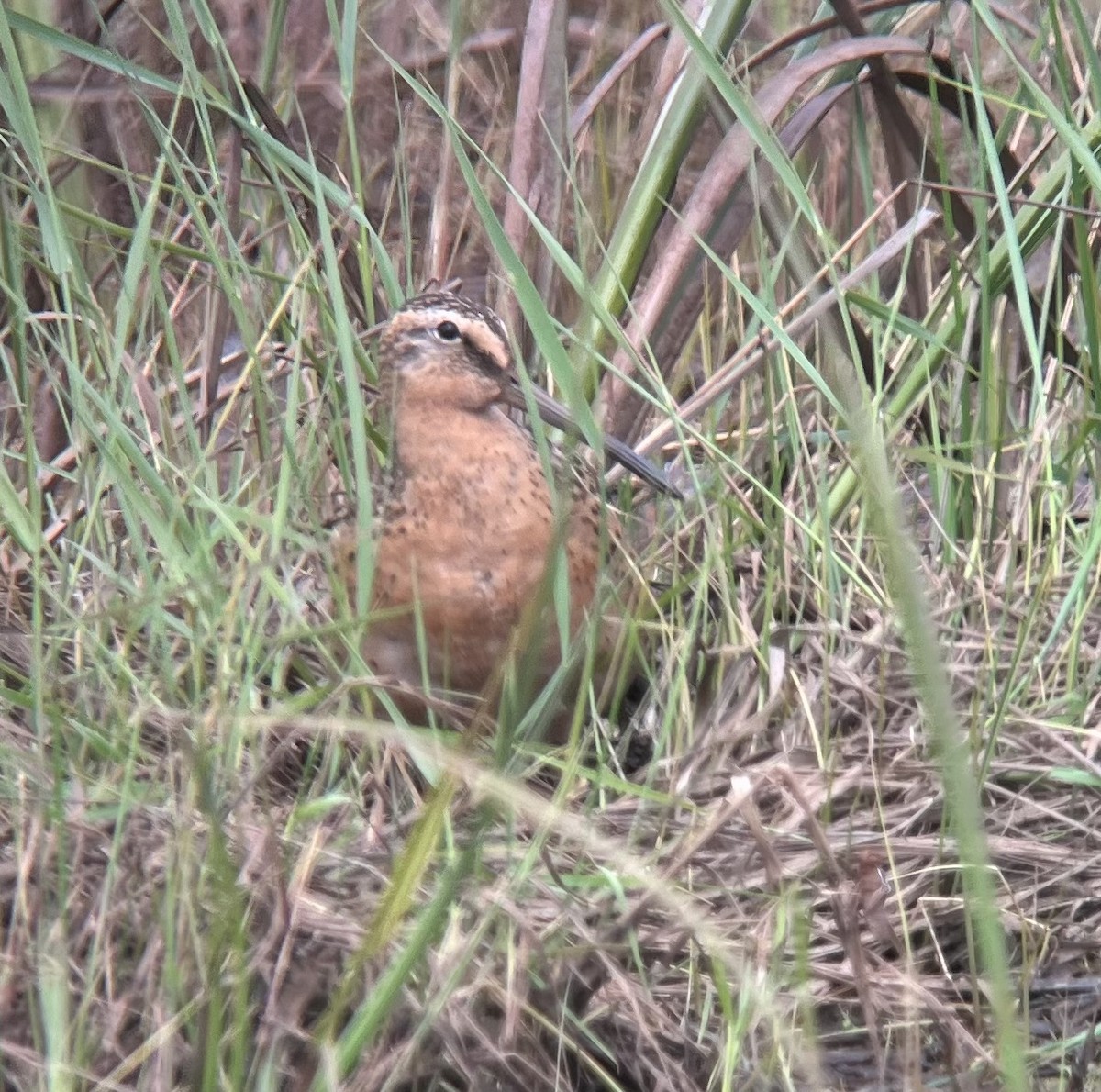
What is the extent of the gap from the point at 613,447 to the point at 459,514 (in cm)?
32

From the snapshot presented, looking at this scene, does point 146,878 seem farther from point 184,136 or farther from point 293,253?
point 184,136

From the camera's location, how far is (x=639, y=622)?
2.86 metres

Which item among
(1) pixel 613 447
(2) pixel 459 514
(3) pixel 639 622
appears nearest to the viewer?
(3) pixel 639 622

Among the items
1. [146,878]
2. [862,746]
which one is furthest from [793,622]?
[146,878]

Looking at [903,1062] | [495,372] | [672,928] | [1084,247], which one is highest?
[1084,247]

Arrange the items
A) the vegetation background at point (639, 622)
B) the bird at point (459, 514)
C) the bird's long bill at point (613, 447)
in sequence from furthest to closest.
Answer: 1. the bird's long bill at point (613, 447)
2. the bird at point (459, 514)
3. the vegetation background at point (639, 622)

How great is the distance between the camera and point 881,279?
12.3 ft

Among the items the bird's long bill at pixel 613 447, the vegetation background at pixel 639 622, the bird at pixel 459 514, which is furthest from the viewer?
the bird's long bill at pixel 613 447

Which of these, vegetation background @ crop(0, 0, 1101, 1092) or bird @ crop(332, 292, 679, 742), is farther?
bird @ crop(332, 292, 679, 742)

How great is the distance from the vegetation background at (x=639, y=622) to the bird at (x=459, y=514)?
9 cm

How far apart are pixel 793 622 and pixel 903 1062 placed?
105cm

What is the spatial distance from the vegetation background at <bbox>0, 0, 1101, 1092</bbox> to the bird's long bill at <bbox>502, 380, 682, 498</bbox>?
0.22 ft

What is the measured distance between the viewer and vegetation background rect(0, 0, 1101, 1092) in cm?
194

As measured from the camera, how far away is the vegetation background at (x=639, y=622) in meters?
1.94
